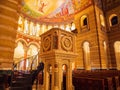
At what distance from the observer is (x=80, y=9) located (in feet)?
44.1

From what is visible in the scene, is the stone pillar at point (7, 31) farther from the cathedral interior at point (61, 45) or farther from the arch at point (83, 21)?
the arch at point (83, 21)

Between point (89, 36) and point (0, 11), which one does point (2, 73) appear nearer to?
point (0, 11)

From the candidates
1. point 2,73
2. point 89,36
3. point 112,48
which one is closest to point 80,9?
point 89,36

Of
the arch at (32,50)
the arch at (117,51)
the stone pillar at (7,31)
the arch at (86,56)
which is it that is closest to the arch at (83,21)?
the arch at (86,56)

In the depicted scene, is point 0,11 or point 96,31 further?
point 96,31

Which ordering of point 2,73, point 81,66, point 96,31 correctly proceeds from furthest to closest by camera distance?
1. point 81,66
2. point 96,31
3. point 2,73

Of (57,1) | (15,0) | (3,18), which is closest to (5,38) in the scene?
(3,18)

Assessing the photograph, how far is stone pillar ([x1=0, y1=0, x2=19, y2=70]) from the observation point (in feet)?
17.2

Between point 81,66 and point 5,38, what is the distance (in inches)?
347

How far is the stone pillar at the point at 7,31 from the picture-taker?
5.25 m

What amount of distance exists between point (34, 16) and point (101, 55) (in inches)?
562

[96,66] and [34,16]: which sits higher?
[34,16]

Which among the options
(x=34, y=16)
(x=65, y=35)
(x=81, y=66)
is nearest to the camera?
(x=65, y=35)

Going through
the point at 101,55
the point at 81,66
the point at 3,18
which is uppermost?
the point at 3,18
